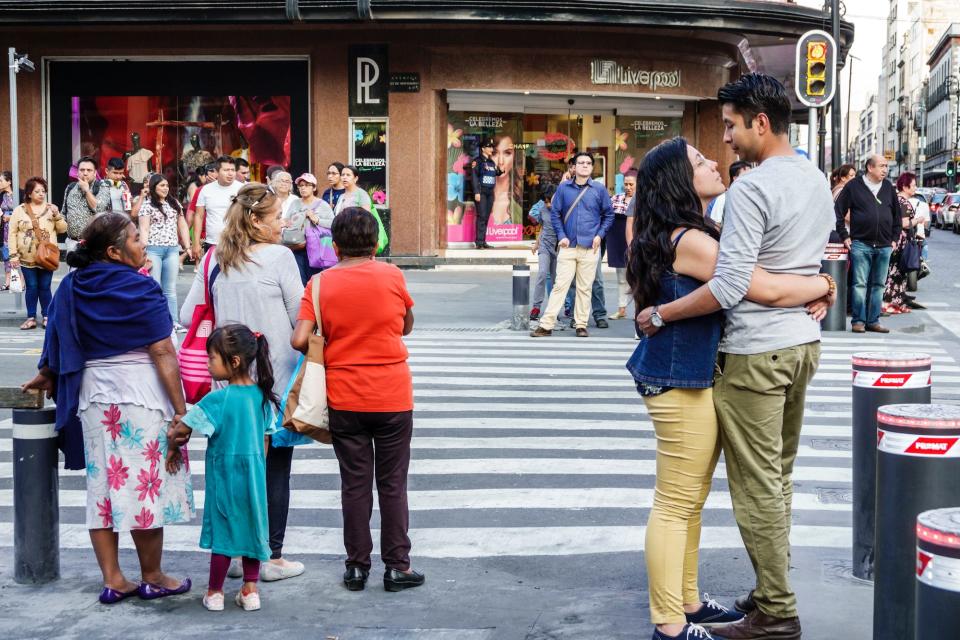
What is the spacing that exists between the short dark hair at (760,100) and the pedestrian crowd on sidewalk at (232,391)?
1695mm

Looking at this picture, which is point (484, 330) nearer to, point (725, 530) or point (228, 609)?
point (725, 530)

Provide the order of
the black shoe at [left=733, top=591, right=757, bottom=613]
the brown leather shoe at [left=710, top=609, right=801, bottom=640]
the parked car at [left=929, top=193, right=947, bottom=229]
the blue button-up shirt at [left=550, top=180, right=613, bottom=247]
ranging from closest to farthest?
the brown leather shoe at [left=710, top=609, right=801, bottom=640] → the black shoe at [left=733, top=591, right=757, bottom=613] → the blue button-up shirt at [left=550, top=180, right=613, bottom=247] → the parked car at [left=929, top=193, right=947, bottom=229]

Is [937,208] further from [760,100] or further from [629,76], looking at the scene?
[760,100]

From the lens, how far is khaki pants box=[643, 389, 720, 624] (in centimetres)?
459

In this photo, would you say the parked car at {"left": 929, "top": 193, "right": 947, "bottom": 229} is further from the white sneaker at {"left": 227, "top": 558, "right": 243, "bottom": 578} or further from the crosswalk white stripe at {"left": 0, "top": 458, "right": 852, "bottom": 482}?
the white sneaker at {"left": 227, "top": 558, "right": 243, "bottom": 578}

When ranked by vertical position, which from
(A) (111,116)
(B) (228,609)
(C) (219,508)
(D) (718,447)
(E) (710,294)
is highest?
(A) (111,116)

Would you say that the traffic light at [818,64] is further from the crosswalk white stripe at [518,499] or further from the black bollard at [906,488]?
the black bollard at [906,488]

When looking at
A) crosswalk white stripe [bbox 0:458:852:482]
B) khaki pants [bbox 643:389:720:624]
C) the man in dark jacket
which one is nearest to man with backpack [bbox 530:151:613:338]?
the man in dark jacket

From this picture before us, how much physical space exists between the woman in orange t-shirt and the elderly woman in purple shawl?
2.03 ft

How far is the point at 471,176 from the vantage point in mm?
26781

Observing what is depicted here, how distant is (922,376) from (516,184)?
2235 centimetres

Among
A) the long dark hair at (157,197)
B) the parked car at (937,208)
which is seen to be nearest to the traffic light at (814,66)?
the long dark hair at (157,197)

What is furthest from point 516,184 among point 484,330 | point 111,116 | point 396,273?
point 396,273

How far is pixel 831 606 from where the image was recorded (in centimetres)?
522
